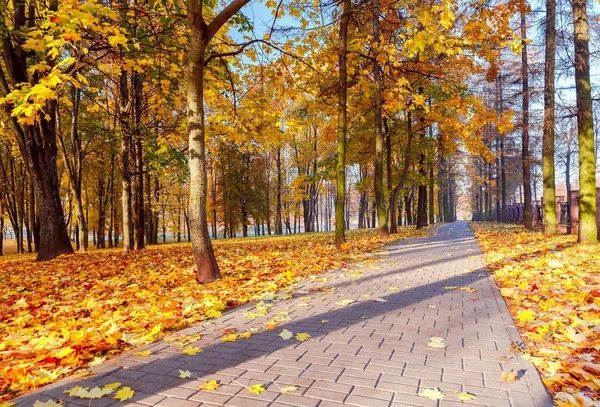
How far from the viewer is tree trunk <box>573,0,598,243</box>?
402 inches

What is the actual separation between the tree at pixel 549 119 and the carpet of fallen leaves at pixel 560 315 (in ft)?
20.1

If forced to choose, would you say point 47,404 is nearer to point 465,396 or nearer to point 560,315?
point 465,396

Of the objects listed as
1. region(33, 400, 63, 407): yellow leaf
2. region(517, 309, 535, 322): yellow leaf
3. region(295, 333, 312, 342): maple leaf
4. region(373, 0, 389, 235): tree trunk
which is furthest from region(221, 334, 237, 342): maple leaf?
region(373, 0, 389, 235): tree trunk

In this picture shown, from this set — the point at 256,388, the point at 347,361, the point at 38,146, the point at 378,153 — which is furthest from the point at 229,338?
the point at 378,153

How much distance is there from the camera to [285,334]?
3914 millimetres

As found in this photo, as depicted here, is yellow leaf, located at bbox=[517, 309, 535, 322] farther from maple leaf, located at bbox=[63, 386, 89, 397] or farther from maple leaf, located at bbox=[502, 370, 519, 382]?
maple leaf, located at bbox=[63, 386, 89, 397]

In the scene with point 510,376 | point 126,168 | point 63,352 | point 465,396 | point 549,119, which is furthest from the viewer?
point 549,119

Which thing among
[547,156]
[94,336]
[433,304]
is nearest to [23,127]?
[94,336]

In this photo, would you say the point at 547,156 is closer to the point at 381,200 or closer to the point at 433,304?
the point at 381,200

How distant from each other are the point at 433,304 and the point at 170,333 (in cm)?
348

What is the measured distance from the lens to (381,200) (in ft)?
50.7

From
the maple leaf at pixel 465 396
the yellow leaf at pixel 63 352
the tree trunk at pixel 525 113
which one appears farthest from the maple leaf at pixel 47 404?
the tree trunk at pixel 525 113

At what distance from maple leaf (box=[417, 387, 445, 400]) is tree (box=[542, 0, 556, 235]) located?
1365cm

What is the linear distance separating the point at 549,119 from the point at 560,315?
1128 cm
